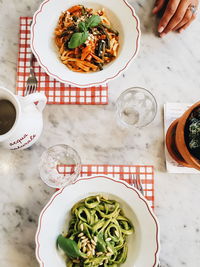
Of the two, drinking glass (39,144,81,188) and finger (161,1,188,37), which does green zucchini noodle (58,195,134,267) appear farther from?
finger (161,1,188,37)

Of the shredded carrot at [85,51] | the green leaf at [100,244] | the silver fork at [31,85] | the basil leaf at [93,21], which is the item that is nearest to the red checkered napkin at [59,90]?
the silver fork at [31,85]

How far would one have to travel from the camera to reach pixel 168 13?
148 centimetres

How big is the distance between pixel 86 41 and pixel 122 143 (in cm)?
43

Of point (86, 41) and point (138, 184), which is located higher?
point (86, 41)

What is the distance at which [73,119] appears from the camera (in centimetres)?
147

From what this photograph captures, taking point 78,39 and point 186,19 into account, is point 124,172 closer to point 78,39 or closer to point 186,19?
point 78,39

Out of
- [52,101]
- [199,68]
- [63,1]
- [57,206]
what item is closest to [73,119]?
[52,101]

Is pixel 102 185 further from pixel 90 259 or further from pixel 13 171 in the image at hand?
pixel 13 171

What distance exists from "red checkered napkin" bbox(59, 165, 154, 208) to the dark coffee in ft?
0.95

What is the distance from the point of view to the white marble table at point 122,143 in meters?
1.41

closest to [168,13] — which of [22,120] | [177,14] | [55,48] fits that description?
[177,14]

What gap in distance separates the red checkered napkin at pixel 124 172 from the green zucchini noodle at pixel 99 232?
0.12 metres

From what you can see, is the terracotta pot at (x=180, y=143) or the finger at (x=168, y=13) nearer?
the terracotta pot at (x=180, y=143)

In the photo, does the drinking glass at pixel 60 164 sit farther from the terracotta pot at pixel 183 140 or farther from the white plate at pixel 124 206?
the terracotta pot at pixel 183 140
